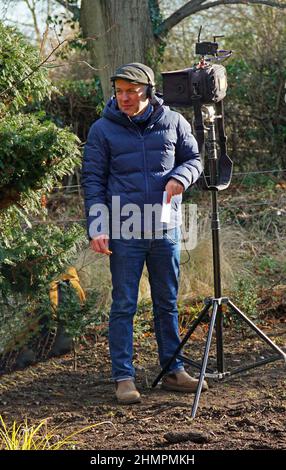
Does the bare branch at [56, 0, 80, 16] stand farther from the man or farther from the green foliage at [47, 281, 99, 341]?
the man

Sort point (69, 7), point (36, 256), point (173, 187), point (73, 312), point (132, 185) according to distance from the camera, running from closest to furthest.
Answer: point (173, 187), point (132, 185), point (36, 256), point (73, 312), point (69, 7)

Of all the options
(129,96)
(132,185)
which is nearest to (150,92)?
(129,96)

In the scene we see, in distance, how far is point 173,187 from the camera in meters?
5.38

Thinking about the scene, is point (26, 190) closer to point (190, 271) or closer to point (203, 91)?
point (203, 91)

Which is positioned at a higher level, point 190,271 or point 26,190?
point 26,190

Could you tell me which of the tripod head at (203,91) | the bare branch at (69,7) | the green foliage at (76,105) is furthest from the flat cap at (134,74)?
the green foliage at (76,105)

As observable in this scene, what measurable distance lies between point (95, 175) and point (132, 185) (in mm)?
225

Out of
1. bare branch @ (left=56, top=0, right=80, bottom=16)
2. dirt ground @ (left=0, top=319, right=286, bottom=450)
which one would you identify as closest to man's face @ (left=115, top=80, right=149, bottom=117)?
dirt ground @ (left=0, top=319, right=286, bottom=450)

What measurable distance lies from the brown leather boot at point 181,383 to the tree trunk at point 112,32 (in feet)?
12.1

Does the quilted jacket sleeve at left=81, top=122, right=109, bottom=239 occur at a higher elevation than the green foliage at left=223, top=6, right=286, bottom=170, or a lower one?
lower

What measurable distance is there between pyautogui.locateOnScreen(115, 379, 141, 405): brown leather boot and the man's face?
62.4 inches

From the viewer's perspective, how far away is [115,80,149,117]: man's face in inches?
214
